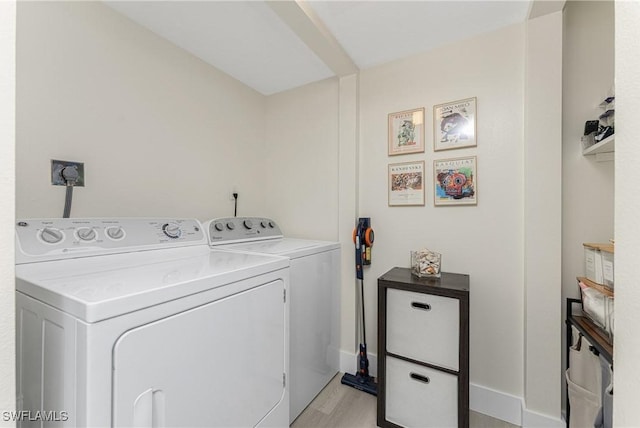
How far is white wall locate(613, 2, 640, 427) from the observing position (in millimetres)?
521

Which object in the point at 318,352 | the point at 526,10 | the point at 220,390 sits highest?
the point at 526,10

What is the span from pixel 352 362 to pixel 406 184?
1360mm

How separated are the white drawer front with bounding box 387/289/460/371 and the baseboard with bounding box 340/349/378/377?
0.51 m

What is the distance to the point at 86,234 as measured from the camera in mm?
1081

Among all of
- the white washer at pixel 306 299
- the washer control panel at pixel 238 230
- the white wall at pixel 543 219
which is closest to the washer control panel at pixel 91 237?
the washer control panel at pixel 238 230

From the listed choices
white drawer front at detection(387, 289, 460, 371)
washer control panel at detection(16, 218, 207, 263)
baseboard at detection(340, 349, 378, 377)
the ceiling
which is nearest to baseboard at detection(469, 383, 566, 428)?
white drawer front at detection(387, 289, 460, 371)

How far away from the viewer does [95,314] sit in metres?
0.60

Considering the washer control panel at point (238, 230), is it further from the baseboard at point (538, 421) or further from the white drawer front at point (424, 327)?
the baseboard at point (538, 421)

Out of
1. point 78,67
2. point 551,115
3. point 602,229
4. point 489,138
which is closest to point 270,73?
point 78,67

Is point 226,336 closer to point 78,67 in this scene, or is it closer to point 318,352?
point 318,352

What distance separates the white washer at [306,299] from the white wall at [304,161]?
11.8 inches

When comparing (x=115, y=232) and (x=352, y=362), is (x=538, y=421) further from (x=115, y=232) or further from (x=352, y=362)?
(x=115, y=232)

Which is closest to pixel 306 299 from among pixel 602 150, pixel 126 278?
pixel 126 278

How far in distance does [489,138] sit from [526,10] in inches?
26.5
